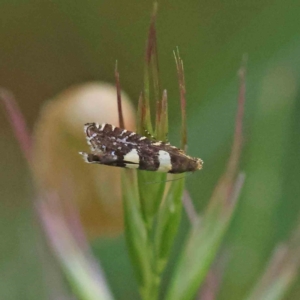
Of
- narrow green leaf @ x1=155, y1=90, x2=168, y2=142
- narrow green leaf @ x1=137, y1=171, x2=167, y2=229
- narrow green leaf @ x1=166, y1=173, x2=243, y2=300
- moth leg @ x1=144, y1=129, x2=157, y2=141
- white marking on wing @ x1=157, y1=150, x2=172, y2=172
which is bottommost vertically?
narrow green leaf @ x1=166, y1=173, x2=243, y2=300

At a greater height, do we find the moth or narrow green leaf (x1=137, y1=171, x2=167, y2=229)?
the moth

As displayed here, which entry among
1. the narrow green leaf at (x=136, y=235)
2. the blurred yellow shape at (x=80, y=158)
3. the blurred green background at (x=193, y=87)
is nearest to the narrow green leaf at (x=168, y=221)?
the narrow green leaf at (x=136, y=235)

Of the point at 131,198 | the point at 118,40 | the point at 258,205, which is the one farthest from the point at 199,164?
the point at 118,40

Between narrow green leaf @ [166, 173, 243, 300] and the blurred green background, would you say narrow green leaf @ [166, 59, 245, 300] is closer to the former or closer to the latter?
narrow green leaf @ [166, 173, 243, 300]

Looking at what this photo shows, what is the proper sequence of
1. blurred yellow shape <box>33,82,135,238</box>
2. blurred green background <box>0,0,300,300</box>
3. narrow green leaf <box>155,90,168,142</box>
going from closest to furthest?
narrow green leaf <box>155,90,168,142</box>
blurred yellow shape <box>33,82,135,238</box>
blurred green background <box>0,0,300,300</box>

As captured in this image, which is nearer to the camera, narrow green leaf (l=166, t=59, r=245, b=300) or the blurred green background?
narrow green leaf (l=166, t=59, r=245, b=300)

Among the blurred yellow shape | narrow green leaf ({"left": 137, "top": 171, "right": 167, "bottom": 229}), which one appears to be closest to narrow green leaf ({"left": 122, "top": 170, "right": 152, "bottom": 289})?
narrow green leaf ({"left": 137, "top": 171, "right": 167, "bottom": 229})
